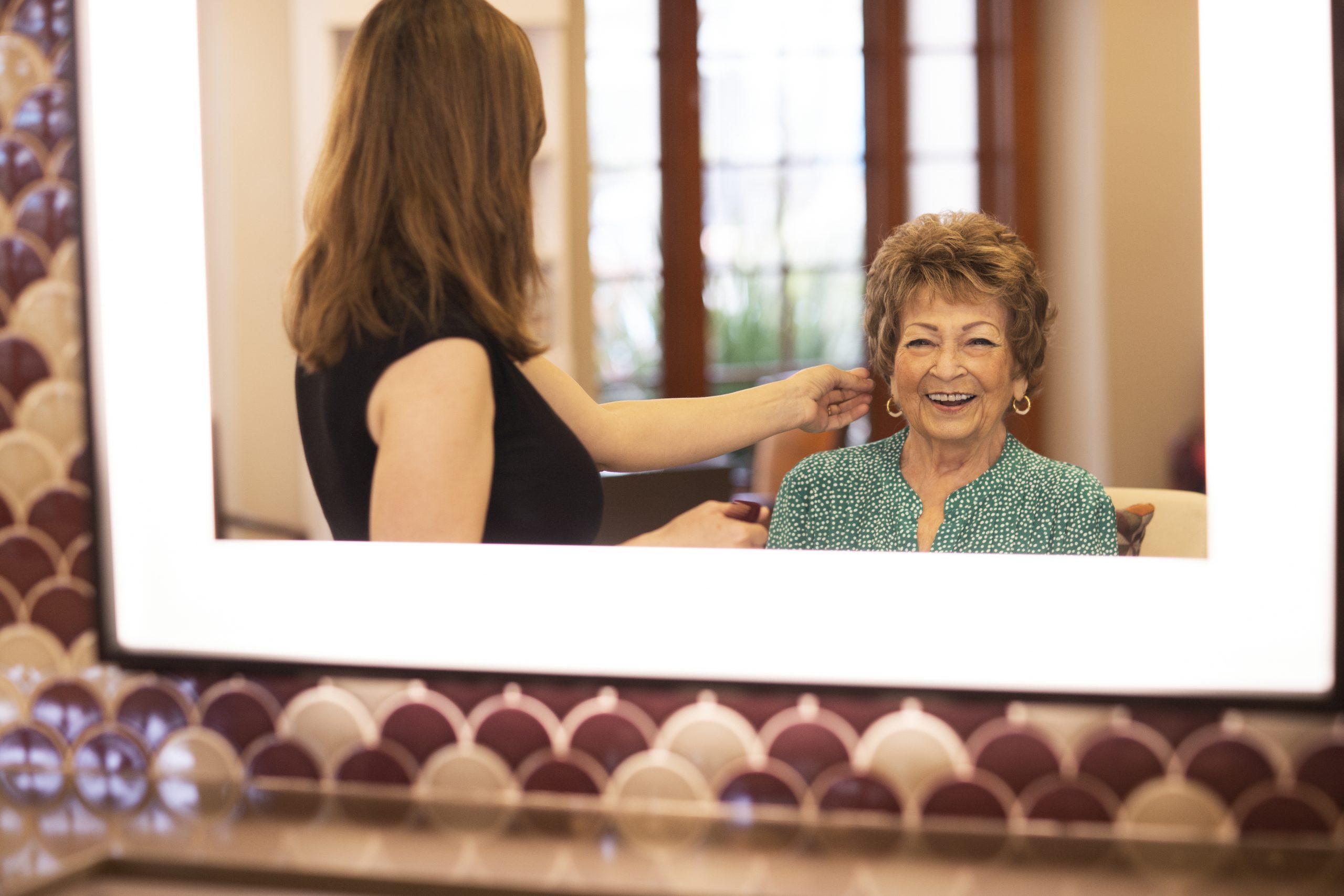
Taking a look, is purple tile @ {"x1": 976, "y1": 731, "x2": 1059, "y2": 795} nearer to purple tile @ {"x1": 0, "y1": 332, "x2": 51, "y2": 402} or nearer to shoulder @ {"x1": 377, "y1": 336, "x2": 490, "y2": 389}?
shoulder @ {"x1": 377, "y1": 336, "x2": 490, "y2": 389}

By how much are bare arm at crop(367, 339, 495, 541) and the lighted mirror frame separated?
67 millimetres

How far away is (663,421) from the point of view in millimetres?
1031

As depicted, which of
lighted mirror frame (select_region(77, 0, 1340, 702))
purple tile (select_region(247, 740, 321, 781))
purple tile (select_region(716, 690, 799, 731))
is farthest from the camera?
purple tile (select_region(247, 740, 321, 781))

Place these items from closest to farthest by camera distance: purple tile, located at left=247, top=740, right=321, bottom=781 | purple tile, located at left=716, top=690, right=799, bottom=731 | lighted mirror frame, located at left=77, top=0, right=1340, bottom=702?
lighted mirror frame, located at left=77, top=0, right=1340, bottom=702
purple tile, located at left=716, top=690, right=799, bottom=731
purple tile, located at left=247, top=740, right=321, bottom=781

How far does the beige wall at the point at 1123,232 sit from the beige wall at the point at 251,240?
0.76 metres

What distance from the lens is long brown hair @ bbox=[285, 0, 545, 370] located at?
3.36 feet

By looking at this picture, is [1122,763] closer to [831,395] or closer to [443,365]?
[831,395]

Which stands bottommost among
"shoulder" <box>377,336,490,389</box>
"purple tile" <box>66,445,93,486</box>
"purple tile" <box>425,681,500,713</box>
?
"purple tile" <box>425,681,500,713</box>

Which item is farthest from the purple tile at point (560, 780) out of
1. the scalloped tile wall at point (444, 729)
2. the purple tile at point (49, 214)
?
the purple tile at point (49, 214)

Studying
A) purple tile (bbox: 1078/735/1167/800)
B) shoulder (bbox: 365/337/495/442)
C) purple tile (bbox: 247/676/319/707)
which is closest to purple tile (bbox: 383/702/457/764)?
purple tile (bbox: 247/676/319/707)

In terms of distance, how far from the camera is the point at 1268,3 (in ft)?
3.05

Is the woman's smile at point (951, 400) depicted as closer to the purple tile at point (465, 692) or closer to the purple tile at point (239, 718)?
the purple tile at point (465, 692)

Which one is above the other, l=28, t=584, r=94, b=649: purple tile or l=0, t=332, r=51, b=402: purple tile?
l=0, t=332, r=51, b=402: purple tile

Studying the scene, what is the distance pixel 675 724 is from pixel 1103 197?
654 millimetres
